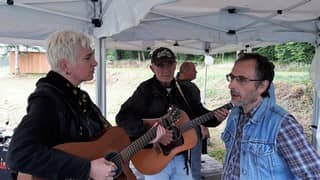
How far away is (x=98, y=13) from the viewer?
9.64 feet

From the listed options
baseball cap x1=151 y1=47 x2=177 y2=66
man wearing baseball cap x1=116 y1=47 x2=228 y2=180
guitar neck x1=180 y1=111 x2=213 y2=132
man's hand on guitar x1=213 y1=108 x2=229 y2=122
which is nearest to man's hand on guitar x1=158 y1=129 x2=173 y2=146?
man wearing baseball cap x1=116 y1=47 x2=228 y2=180

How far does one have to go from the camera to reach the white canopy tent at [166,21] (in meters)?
2.79

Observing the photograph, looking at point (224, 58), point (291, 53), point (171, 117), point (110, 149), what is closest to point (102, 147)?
point (110, 149)

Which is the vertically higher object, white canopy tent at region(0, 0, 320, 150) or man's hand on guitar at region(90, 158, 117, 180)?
white canopy tent at region(0, 0, 320, 150)

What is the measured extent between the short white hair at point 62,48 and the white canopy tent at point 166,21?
475 millimetres

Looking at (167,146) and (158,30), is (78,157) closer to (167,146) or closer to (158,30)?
(167,146)

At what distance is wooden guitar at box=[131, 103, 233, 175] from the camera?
8.86 feet

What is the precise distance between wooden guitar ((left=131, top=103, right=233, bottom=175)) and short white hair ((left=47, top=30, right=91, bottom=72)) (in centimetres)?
125

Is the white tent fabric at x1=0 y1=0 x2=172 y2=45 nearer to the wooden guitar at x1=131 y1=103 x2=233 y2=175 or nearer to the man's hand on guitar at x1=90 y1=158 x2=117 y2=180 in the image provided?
the wooden guitar at x1=131 y1=103 x2=233 y2=175

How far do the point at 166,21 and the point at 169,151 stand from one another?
1.35m

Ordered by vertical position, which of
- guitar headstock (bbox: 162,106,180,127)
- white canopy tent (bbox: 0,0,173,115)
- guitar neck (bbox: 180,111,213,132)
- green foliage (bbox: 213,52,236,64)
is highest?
white canopy tent (bbox: 0,0,173,115)

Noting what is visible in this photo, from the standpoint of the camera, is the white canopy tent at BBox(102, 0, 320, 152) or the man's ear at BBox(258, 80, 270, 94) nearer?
the man's ear at BBox(258, 80, 270, 94)

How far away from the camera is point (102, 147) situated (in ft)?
5.65

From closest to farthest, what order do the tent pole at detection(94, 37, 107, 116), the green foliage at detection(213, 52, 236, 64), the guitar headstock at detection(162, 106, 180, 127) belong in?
1. the guitar headstock at detection(162, 106, 180, 127)
2. the tent pole at detection(94, 37, 107, 116)
3. the green foliage at detection(213, 52, 236, 64)
